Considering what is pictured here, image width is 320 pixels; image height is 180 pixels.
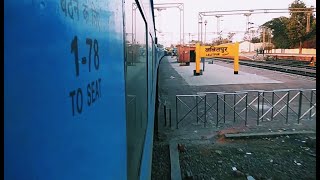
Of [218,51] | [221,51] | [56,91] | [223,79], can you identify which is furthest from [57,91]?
[223,79]

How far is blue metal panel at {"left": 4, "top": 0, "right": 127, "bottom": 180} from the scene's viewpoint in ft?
1.32

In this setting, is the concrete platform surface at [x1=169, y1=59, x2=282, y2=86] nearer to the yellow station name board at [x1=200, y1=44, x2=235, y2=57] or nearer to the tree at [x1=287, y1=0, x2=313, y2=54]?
the yellow station name board at [x1=200, y1=44, x2=235, y2=57]

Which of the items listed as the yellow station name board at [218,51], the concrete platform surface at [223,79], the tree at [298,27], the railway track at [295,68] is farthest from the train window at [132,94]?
the tree at [298,27]

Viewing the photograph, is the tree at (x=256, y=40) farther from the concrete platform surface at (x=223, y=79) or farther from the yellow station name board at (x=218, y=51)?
the yellow station name board at (x=218, y=51)

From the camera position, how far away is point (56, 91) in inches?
21.4

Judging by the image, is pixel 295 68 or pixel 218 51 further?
pixel 295 68

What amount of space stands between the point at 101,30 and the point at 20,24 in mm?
524

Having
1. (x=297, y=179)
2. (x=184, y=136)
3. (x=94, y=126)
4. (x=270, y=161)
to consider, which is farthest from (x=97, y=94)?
(x=184, y=136)

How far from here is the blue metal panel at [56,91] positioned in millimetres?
402

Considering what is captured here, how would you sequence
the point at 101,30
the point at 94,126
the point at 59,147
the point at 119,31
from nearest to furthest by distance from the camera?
the point at 59,147, the point at 94,126, the point at 101,30, the point at 119,31

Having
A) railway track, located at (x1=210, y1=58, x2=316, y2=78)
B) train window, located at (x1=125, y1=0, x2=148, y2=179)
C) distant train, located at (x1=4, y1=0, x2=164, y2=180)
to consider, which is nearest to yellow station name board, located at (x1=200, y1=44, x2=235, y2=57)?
railway track, located at (x1=210, y1=58, x2=316, y2=78)

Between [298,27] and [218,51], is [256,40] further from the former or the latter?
[218,51]
